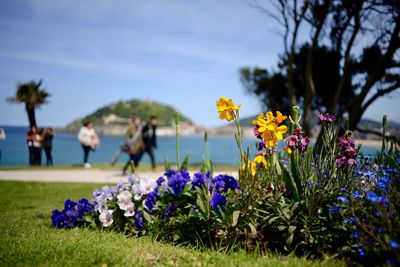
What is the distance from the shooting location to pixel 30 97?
2253 centimetres

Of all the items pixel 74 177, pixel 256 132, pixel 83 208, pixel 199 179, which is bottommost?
pixel 74 177

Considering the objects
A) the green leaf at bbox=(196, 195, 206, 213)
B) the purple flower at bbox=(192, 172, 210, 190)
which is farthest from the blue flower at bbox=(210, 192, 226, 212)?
the purple flower at bbox=(192, 172, 210, 190)

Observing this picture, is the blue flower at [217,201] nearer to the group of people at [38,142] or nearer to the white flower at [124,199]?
the white flower at [124,199]

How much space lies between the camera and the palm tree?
878 inches

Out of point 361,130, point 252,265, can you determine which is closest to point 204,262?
point 252,265

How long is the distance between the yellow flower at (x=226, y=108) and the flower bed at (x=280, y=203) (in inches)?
0.4

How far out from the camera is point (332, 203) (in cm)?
325

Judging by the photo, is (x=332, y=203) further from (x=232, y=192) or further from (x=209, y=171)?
(x=209, y=171)

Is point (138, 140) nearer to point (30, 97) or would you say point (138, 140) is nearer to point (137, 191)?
point (137, 191)

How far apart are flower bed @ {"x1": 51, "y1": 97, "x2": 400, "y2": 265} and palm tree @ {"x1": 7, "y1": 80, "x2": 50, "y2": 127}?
21074mm

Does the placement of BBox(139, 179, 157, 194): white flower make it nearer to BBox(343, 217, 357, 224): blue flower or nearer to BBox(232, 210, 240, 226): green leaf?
BBox(232, 210, 240, 226): green leaf

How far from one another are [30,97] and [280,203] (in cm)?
2310

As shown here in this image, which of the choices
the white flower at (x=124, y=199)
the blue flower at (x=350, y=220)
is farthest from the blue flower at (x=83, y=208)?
the blue flower at (x=350, y=220)

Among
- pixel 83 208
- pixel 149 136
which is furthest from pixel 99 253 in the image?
pixel 149 136
